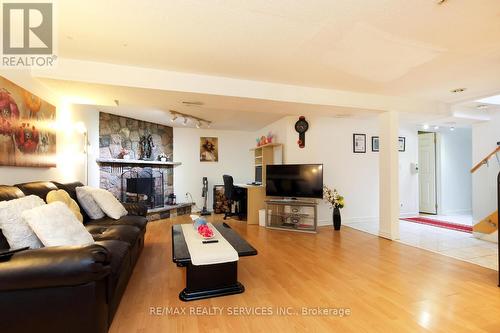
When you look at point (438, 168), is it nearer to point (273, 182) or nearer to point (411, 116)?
point (411, 116)

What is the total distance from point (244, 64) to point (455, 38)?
206 centimetres

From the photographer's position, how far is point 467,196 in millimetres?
6535

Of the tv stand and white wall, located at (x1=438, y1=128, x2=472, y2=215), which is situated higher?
white wall, located at (x1=438, y1=128, x2=472, y2=215)

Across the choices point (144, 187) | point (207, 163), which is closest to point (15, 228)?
point (144, 187)

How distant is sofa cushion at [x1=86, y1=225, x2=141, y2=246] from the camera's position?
7.54 ft

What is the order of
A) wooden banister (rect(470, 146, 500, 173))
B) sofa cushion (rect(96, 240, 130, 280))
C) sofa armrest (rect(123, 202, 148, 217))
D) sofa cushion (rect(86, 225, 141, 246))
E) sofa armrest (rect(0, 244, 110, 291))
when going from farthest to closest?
wooden banister (rect(470, 146, 500, 173))
sofa armrest (rect(123, 202, 148, 217))
sofa cushion (rect(86, 225, 141, 246))
sofa cushion (rect(96, 240, 130, 280))
sofa armrest (rect(0, 244, 110, 291))

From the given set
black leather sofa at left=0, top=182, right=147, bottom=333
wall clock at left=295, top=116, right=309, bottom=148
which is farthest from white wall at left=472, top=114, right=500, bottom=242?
black leather sofa at left=0, top=182, right=147, bottom=333

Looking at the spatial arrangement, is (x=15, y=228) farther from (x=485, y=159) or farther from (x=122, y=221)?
(x=485, y=159)

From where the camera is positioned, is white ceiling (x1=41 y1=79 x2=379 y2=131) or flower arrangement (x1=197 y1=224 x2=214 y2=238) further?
white ceiling (x1=41 y1=79 x2=379 y2=131)

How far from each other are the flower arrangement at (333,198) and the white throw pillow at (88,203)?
377cm

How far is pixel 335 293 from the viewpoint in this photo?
2.28m

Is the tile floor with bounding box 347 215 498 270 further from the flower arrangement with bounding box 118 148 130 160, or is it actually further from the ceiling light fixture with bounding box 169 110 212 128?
the flower arrangement with bounding box 118 148 130 160

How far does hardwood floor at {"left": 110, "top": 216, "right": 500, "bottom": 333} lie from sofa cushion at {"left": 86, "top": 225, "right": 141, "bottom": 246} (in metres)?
0.46

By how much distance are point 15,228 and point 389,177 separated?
4523mm
